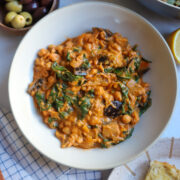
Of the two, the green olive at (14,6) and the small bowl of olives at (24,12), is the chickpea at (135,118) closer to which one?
the small bowl of olives at (24,12)

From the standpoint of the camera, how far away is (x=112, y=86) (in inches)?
108

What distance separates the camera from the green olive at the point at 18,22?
112 inches

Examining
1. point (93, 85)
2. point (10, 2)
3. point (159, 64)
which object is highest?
point (10, 2)

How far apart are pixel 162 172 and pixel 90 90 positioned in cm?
134

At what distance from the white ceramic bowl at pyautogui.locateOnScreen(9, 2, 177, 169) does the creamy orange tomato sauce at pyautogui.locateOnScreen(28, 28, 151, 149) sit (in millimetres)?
92

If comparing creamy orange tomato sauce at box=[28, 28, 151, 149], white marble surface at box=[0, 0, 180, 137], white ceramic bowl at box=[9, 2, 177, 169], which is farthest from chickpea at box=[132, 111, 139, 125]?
white marble surface at box=[0, 0, 180, 137]

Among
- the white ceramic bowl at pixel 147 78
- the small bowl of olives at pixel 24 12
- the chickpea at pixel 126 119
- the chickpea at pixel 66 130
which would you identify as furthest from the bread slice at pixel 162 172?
the small bowl of olives at pixel 24 12

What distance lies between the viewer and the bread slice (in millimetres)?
3043

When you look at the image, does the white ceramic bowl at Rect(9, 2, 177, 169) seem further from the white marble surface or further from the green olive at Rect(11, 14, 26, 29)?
the white marble surface

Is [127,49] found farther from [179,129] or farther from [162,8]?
[179,129]

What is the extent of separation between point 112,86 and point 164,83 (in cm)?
56

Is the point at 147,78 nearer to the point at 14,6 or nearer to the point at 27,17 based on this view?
the point at 27,17

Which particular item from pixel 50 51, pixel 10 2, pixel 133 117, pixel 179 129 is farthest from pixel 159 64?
pixel 10 2

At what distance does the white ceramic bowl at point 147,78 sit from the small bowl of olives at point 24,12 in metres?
0.24
